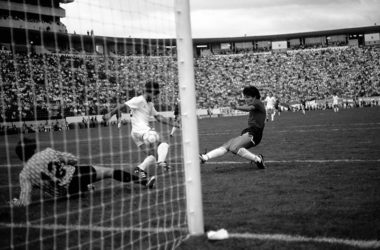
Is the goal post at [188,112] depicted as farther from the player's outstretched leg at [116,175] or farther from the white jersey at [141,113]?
the white jersey at [141,113]

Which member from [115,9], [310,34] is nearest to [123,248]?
[115,9]

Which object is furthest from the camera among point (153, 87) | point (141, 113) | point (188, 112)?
point (141, 113)

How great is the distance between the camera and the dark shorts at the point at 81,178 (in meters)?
6.41

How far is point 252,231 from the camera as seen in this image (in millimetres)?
4500

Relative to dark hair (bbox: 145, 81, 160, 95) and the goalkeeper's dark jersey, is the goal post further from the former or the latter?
dark hair (bbox: 145, 81, 160, 95)

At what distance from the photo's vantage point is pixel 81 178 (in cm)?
651

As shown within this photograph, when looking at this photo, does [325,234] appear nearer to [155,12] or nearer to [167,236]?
[167,236]

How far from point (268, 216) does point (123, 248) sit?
1819mm

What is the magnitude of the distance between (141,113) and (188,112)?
414 centimetres

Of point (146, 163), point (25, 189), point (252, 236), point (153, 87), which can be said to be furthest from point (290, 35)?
point (252, 236)

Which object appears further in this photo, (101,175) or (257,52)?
(257,52)

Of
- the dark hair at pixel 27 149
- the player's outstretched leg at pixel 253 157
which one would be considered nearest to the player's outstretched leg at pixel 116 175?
the dark hair at pixel 27 149

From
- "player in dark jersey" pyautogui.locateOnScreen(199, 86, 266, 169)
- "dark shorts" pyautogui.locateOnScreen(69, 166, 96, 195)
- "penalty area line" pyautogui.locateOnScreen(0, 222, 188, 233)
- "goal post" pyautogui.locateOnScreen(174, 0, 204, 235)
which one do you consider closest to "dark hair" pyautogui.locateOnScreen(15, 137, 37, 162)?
"dark shorts" pyautogui.locateOnScreen(69, 166, 96, 195)

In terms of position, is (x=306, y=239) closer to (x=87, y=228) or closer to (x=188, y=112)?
(x=188, y=112)
